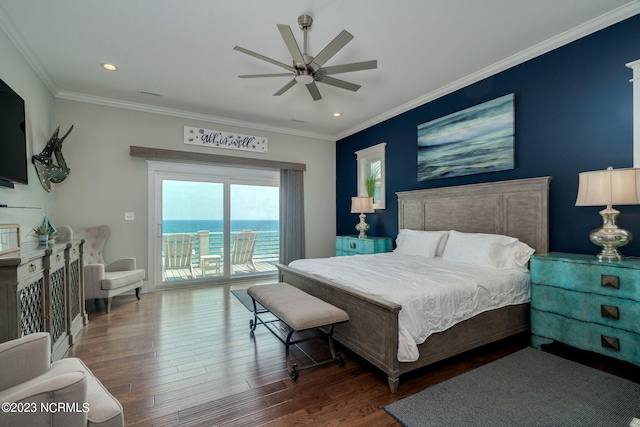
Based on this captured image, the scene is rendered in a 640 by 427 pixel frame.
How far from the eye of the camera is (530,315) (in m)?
2.69

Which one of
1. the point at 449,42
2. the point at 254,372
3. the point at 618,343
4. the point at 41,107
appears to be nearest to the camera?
the point at 618,343

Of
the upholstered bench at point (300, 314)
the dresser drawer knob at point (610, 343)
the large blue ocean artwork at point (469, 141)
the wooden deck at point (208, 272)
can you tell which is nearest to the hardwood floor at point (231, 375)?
the upholstered bench at point (300, 314)

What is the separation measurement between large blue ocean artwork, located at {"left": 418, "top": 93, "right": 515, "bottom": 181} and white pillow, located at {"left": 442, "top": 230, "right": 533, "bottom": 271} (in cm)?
88

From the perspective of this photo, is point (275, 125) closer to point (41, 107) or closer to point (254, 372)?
point (41, 107)

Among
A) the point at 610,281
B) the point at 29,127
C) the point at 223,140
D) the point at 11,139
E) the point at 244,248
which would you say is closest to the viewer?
the point at 610,281

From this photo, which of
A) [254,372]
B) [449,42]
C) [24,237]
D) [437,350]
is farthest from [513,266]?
[24,237]

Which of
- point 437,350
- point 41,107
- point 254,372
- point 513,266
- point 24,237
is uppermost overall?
point 41,107

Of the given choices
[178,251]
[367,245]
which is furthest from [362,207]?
[178,251]

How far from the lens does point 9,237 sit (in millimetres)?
2402

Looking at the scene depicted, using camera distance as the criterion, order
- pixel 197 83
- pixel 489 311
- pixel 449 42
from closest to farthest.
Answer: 1. pixel 489 311
2. pixel 449 42
3. pixel 197 83

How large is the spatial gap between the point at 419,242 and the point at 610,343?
78.1 inches

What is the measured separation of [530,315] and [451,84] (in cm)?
287

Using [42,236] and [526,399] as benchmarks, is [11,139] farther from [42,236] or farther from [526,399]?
[526,399]

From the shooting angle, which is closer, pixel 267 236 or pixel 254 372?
pixel 254 372
